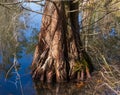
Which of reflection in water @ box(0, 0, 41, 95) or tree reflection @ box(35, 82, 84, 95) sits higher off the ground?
reflection in water @ box(0, 0, 41, 95)

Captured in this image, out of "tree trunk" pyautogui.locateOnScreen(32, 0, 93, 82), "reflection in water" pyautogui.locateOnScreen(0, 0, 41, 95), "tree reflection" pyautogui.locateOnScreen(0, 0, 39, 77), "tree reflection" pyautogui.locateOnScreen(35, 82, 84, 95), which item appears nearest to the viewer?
"tree reflection" pyautogui.locateOnScreen(35, 82, 84, 95)

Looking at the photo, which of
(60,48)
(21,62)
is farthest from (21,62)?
(60,48)

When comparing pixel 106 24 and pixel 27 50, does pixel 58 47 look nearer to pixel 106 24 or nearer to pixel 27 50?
pixel 27 50

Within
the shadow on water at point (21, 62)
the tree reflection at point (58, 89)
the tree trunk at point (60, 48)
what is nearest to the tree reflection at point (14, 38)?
the shadow on water at point (21, 62)

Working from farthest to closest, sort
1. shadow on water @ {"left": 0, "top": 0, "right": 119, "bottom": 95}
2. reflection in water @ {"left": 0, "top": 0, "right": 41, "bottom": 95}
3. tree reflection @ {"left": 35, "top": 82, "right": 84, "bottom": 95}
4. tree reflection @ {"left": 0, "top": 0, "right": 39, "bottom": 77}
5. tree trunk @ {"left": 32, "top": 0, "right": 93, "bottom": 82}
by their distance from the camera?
tree reflection @ {"left": 0, "top": 0, "right": 39, "bottom": 77}, tree trunk @ {"left": 32, "top": 0, "right": 93, "bottom": 82}, reflection in water @ {"left": 0, "top": 0, "right": 41, "bottom": 95}, shadow on water @ {"left": 0, "top": 0, "right": 119, "bottom": 95}, tree reflection @ {"left": 35, "top": 82, "right": 84, "bottom": 95}

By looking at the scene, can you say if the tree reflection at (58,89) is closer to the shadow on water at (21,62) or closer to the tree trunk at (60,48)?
the shadow on water at (21,62)

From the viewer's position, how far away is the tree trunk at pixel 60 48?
8594 mm

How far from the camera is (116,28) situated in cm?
1588

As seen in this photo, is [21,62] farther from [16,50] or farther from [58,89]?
[58,89]

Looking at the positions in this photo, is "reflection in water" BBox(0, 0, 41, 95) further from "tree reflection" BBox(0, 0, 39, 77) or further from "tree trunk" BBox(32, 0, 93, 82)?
"tree trunk" BBox(32, 0, 93, 82)

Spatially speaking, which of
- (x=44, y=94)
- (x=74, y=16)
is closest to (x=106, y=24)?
(x=74, y=16)

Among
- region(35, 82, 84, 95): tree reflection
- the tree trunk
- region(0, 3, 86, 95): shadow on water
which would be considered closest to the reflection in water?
region(0, 3, 86, 95): shadow on water

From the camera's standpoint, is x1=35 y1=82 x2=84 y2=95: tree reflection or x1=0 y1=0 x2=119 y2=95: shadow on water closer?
x1=35 y1=82 x2=84 y2=95: tree reflection

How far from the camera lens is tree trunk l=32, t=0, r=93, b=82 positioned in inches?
338
